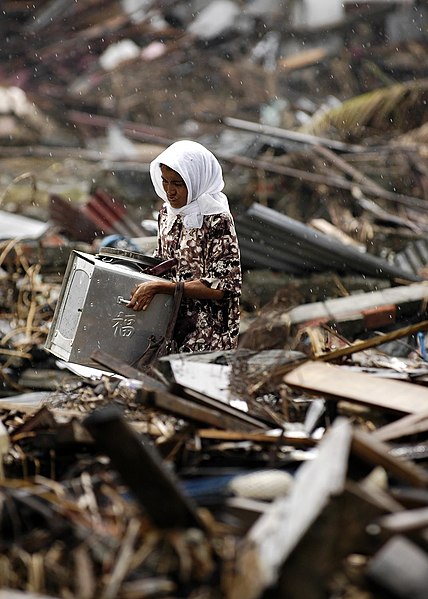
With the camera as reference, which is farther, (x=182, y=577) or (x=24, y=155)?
(x=24, y=155)

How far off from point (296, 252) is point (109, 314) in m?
3.85

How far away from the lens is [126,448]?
337cm

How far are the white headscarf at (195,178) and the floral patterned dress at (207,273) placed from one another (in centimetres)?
5

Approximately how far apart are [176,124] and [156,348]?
19.4 m

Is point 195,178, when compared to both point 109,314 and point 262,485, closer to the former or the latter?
point 109,314

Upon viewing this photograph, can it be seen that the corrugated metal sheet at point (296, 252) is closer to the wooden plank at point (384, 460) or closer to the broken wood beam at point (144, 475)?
the wooden plank at point (384, 460)

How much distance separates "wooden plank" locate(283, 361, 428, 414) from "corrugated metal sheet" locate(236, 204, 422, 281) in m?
4.46

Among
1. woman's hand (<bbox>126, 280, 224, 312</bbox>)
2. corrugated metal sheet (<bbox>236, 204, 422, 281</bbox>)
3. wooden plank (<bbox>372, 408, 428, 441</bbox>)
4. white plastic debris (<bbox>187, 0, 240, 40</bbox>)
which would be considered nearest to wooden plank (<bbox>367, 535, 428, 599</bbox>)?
wooden plank (<bbox>372, 408, 428, 441</bbox>)

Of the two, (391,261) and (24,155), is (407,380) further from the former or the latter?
(24,155)

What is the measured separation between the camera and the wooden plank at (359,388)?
448cm

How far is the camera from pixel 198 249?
19.7 feet

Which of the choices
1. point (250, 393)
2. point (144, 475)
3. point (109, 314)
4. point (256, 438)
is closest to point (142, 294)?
point (109, 314)

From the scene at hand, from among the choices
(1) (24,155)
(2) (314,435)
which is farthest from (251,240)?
(1) (24,155)

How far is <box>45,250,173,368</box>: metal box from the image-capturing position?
19.5 ft
